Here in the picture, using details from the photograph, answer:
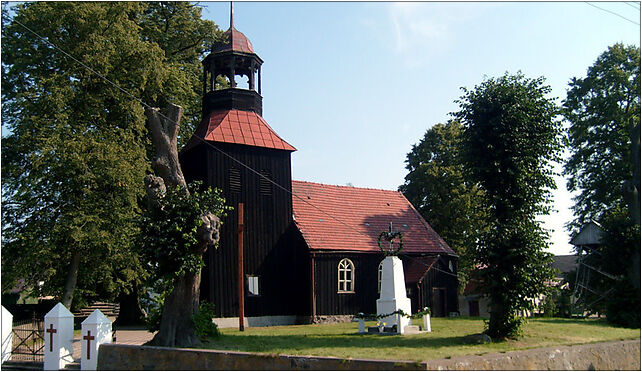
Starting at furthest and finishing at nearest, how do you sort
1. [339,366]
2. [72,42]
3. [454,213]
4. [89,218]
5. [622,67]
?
[454,213]
[622,67]
[72,42]
[89,218]
[339,366]

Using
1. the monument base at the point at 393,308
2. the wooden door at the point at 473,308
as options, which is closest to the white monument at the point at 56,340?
the monument base at the point at 393,308

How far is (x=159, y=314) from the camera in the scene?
18.6m

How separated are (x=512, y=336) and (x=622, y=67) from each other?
23136 millimetres

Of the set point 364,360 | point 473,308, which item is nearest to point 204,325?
point 364,360

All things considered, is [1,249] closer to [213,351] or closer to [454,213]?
[213,351]

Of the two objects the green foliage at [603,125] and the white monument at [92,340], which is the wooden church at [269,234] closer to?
the white monument at [92,340]

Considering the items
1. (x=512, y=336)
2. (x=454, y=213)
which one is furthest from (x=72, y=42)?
(x=454, y=213)

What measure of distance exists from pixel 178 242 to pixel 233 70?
13.4 meters

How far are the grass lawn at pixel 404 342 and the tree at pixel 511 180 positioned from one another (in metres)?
1.49

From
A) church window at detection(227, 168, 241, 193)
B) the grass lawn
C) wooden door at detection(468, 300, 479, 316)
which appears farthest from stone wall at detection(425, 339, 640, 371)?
wooden door at detection(468, 300, 479, 316)

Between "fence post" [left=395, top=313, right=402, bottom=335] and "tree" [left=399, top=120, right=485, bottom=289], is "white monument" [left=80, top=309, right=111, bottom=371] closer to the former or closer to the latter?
"fence post" [left=395, top=313, right=402, bottom=335]

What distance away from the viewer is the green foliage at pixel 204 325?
18197 mm

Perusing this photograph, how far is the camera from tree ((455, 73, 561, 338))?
58.6 ft

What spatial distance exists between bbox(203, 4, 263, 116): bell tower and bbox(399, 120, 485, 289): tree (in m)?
13.8
